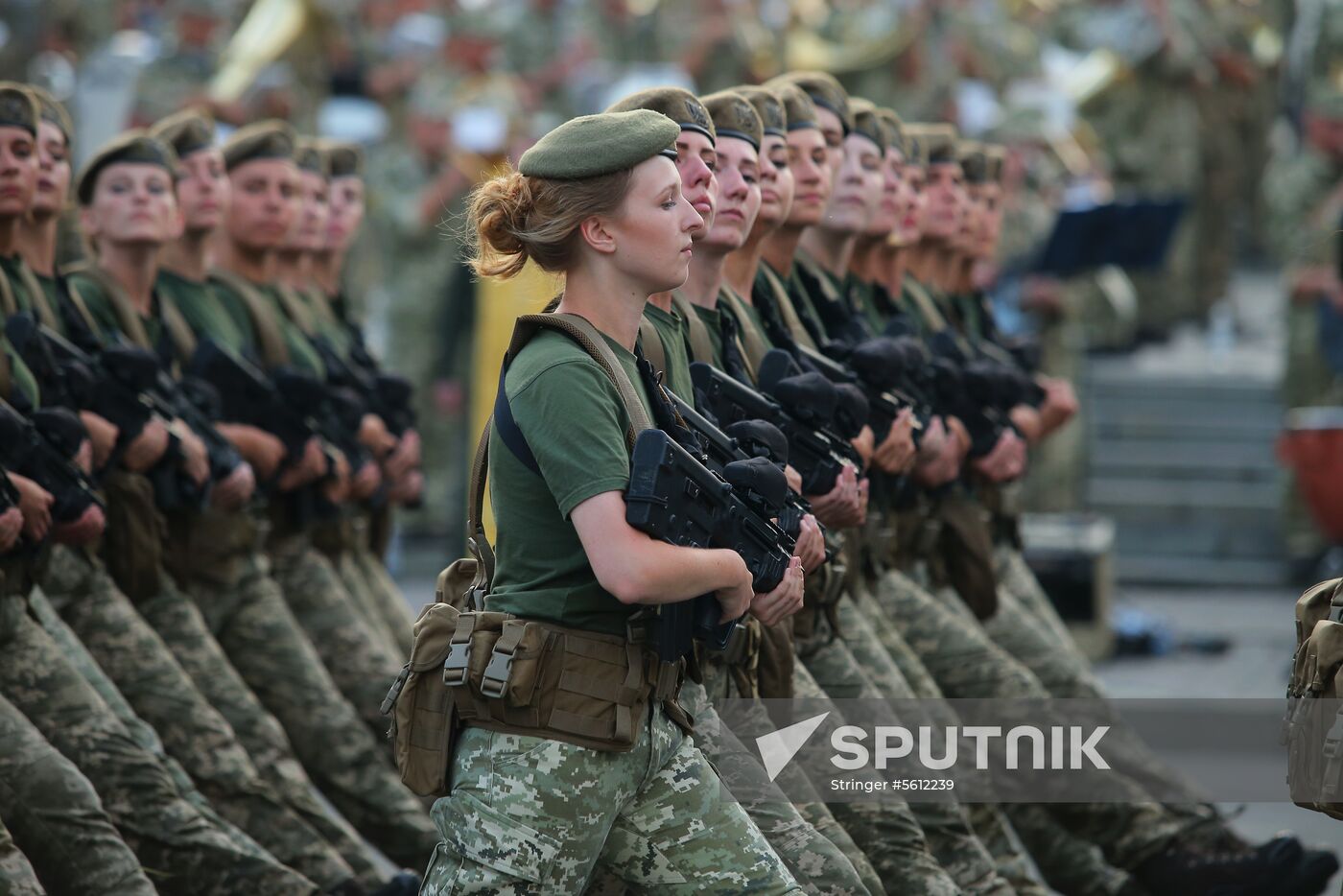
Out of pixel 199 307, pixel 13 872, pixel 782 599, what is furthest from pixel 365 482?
pixel 782 599

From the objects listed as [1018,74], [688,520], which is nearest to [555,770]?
[688,520]

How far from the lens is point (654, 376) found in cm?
446

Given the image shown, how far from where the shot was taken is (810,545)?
5.25 m

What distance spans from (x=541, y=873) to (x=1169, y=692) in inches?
277

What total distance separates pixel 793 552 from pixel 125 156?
3151 millimetres

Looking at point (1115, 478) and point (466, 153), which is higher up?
point (466, 153)

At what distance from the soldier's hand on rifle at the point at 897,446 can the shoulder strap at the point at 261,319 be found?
2284mm

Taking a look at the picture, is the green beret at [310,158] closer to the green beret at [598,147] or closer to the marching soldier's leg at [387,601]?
the marching soldier's leg at [387,601]

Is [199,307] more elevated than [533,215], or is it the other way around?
[533,215]

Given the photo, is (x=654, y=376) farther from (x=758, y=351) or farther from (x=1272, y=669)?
(x=1272, y=669)

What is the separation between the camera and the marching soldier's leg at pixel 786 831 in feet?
15.9

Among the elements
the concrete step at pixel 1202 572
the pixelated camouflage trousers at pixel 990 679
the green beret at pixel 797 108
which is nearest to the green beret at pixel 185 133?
the green beret at pixel 797 108

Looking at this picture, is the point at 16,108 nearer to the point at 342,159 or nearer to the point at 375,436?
the point at 375,436

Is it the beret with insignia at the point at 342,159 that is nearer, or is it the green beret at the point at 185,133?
the green beret at the point at 185,133
